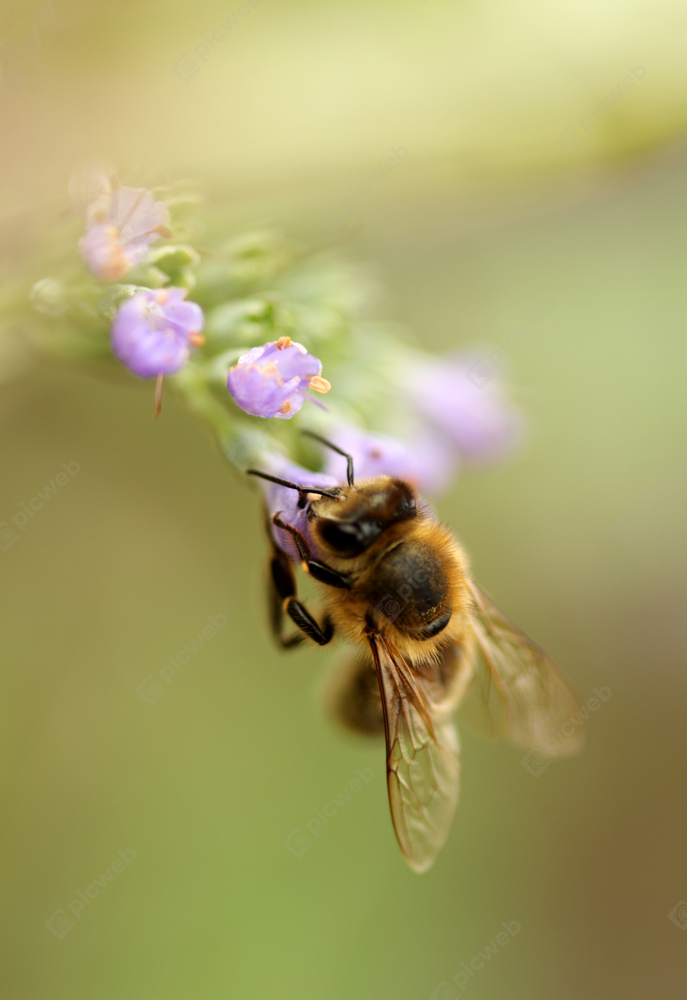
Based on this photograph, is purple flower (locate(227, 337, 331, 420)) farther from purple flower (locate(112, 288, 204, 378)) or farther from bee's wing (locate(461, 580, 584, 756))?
bee's wing (locate(461, 580, 584, 756))

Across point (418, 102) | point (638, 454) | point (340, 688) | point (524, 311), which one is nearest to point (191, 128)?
point (418, 102)

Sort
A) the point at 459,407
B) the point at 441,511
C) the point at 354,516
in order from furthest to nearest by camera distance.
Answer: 1. the point at 441,511
2. the point at 459,407
3. the point at 354,516

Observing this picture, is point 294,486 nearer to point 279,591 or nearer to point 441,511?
point 279,591

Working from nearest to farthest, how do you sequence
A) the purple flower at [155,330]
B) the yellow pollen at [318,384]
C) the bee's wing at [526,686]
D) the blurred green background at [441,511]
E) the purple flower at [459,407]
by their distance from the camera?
the purple flower at [155,330] → the yellow pollen at [318,384] → the bee's wing at [526,686] → the purple flower at [459,407] → the blurred green background at [441,511]

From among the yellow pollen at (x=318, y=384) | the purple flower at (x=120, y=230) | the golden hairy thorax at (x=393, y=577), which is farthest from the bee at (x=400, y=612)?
the purple flower at (x=120, y=230)

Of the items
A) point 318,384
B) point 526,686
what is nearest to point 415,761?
point 526,686

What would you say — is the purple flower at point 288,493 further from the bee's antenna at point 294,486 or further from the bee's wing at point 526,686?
the bee's wing at point 526,686

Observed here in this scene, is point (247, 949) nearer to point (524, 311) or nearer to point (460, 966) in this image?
point (460, 966)
